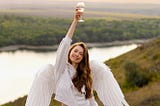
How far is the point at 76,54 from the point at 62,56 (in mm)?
176

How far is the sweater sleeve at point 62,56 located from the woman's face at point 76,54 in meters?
0.12

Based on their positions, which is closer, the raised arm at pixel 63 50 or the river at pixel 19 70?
the raised arm at pixel 63 50

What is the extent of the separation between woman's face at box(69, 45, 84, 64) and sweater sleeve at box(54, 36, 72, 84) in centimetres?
12

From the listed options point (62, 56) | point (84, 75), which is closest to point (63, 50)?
point (62, 56)

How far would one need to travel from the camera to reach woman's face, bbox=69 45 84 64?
169 inches

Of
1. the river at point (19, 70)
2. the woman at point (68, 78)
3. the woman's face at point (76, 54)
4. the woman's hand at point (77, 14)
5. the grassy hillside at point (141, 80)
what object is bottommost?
the river at point (19, 70)

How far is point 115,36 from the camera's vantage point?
87.4m

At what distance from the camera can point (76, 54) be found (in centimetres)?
428

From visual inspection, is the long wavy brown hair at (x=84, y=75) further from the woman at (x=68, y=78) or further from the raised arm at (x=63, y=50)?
the raised arm at (x=63, y=50)

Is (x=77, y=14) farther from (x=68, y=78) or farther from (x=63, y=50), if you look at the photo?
(x=68, y=78)

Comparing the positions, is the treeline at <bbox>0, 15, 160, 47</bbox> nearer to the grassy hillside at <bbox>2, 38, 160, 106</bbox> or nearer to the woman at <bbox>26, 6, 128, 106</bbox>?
the grassy hillside at <bbox>2, 38, 160, 106</bbox>

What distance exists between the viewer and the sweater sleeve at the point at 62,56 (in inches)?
163

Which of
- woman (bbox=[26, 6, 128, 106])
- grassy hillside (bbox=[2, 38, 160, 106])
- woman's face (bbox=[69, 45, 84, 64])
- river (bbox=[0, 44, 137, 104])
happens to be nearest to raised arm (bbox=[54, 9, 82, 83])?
woman (bbox=[26, 6, 128, 106])

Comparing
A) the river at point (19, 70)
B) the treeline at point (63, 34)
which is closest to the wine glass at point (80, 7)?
the river at point (19, 70)
